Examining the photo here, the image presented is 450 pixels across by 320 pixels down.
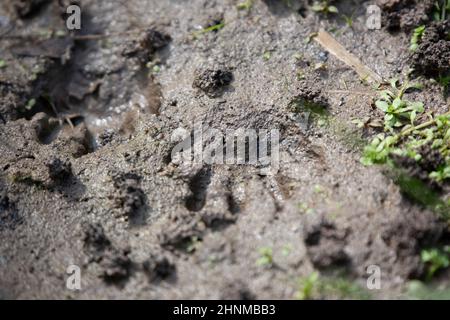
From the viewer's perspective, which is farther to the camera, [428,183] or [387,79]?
[387,79]

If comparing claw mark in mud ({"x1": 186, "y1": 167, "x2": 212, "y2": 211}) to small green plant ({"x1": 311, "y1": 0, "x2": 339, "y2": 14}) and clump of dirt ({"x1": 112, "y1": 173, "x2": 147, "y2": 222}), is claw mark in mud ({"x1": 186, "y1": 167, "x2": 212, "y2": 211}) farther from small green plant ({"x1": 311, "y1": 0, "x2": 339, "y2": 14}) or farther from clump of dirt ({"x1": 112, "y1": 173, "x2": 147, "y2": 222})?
small green plant ({"x1": 311, "y1": 0, "x2": 339, "y2": 14})

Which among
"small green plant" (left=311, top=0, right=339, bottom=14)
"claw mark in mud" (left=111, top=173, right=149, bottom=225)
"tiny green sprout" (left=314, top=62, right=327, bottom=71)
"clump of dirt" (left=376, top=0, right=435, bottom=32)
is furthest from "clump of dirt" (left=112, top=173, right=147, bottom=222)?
"clump of dirt" (left=376, top=0, right=435, bottom=32)

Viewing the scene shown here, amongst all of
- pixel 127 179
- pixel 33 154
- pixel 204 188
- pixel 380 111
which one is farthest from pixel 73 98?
pixel 380 111

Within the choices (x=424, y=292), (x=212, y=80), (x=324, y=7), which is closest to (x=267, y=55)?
(x=212, y=80)

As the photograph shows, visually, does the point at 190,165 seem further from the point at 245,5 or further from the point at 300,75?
the point at 245,5

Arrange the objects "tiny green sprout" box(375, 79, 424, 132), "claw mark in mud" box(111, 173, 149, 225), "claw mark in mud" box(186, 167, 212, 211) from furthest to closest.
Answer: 1. "tiny green sprout" box(375, 79, 424, 132)
2. "claw mark in mud" box(186, 167, 212, 211)
3. "claw mark in mud" box(111, 173, 149, 225)
